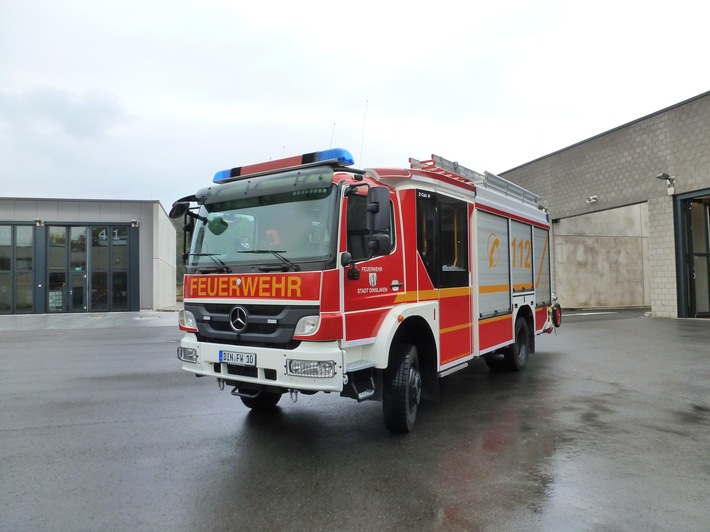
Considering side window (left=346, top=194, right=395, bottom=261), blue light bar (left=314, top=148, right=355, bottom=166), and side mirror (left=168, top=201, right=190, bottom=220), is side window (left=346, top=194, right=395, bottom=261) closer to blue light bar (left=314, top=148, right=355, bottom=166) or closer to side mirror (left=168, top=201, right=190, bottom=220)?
blue light bar (left=314, top=148, right=355, bottom=166)

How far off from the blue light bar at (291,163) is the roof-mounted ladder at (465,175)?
4.46 feet

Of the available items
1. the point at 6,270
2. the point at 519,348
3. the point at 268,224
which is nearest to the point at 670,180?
the point at 519,348

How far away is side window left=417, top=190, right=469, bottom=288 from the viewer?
5.46m

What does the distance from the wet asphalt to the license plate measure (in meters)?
0.83

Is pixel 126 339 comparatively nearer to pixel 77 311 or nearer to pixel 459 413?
pixel 459 413

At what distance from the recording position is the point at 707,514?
3.34 metres

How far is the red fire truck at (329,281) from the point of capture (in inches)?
171

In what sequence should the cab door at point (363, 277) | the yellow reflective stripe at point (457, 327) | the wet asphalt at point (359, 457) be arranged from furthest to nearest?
the yellow reflective stripe at point (457, 327) → the cab door at point (363, 277) → the wet asphalt at point (359, 457)

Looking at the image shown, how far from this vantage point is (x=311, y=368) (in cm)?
423

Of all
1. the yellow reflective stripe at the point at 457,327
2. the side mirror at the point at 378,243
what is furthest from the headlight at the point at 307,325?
the yellow reflective stripe at the point at 457,327

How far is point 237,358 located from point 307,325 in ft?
2.79

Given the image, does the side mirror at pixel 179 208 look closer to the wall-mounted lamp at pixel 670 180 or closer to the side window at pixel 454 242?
the side window at pixel 454 242

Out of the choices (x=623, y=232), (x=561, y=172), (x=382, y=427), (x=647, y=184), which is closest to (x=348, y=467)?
(x=382, y=427)

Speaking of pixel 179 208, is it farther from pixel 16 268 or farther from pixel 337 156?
pixel 16 268
